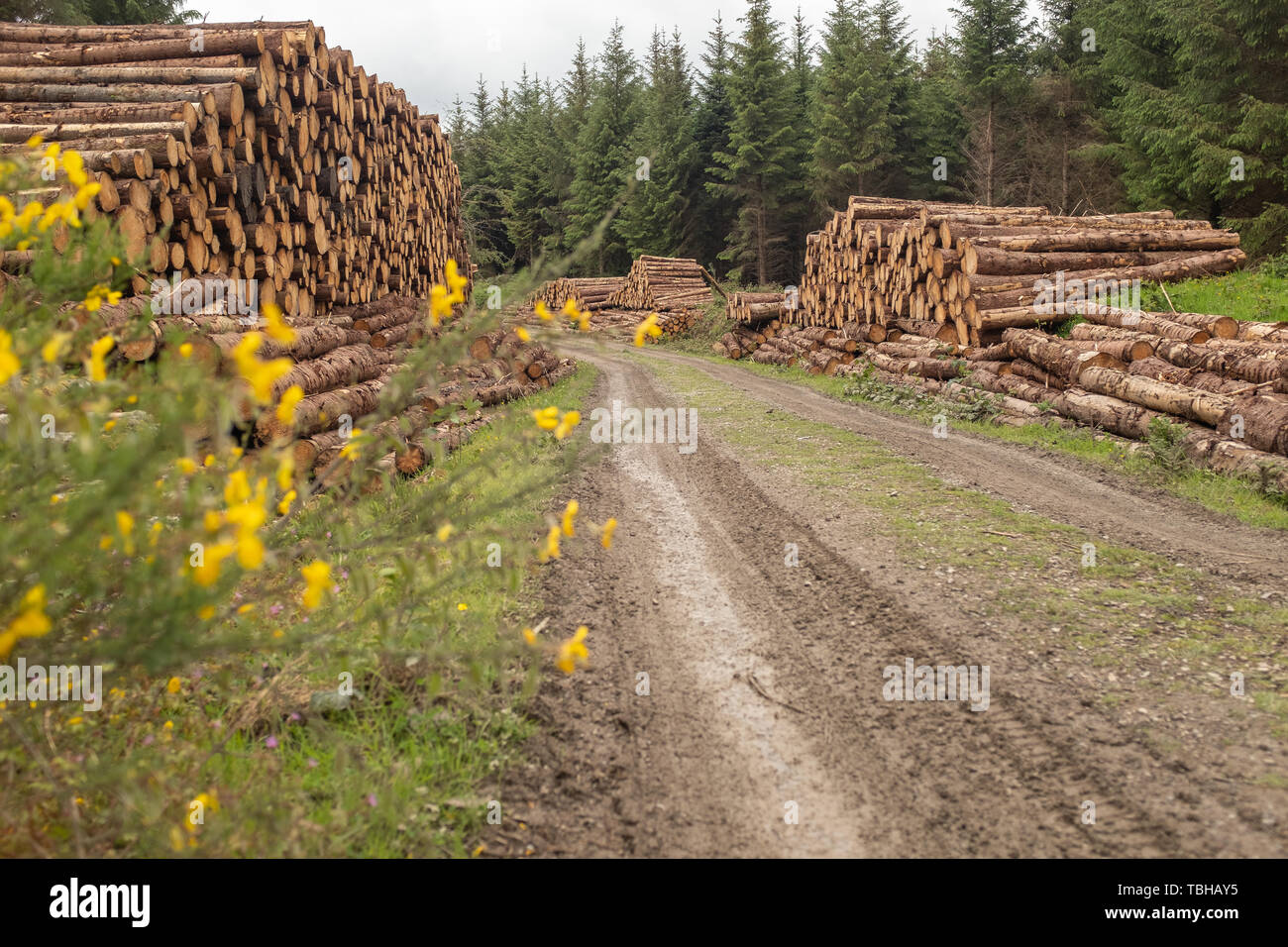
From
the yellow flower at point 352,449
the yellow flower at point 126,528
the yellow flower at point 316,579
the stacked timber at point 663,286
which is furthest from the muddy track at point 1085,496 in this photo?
the stacked timber at point 663,286

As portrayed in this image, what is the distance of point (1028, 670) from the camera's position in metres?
4.02

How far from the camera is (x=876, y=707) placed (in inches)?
149

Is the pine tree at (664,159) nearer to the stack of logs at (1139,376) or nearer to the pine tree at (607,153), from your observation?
the pine tree at (607,153)

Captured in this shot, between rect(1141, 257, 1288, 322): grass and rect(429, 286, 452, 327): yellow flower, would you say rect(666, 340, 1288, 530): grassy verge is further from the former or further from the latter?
rect(429, 286, 452, 327): yellow flower

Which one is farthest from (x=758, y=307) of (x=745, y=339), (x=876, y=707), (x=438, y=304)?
(x=438, y=304)

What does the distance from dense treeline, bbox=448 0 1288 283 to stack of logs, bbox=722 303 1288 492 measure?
11.0 m

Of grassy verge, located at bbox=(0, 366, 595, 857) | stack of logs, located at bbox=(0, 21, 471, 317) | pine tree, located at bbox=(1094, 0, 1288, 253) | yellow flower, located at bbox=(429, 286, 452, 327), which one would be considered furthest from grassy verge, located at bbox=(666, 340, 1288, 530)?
pine tree, located at bbox=(1094, 0, 1288, 253)

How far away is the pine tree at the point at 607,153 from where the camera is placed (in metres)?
41.8

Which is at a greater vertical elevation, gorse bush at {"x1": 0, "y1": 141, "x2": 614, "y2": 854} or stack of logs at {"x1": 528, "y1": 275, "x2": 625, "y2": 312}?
stack of logs at {"x1": 528, "y1": 275, "x2": 625, "y2": 312}

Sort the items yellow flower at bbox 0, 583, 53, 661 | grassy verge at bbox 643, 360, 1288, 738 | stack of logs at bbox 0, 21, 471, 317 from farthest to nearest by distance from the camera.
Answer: stack of logs at bbox 0, 21, 471, 317
grassy verge at bbox 643, 360, 1288, 738
yellow flower at bbox 0, 583, 53, 661

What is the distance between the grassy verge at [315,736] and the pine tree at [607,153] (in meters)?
39.6

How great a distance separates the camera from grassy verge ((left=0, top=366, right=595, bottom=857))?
2.25 meters
